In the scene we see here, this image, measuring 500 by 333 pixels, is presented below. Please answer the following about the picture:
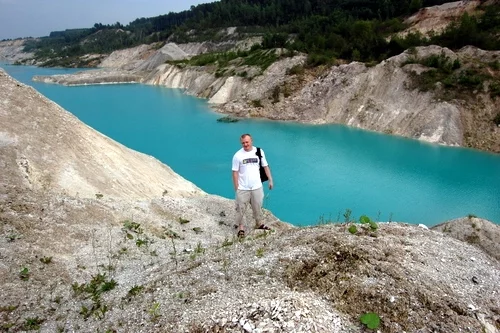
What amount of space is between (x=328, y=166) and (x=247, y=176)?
1379 centimetres

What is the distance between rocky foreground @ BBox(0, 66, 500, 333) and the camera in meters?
4.95

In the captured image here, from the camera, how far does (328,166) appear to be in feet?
71.8

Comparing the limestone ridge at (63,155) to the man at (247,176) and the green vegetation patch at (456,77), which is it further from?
the green vegetation patch at (456,77)

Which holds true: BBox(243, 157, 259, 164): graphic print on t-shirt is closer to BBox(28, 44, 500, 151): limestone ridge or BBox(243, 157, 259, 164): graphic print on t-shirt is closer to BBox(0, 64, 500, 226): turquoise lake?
BBox(0, 64, 500, 226): turquoise lake

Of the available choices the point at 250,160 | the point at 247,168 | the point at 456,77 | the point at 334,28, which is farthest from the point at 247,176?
the point at 334,28

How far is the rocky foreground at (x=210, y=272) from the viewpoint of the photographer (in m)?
4.95

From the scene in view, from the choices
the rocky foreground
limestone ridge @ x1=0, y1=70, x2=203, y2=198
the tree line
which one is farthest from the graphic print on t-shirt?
the tree line

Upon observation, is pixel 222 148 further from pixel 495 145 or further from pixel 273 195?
pixel 495 145

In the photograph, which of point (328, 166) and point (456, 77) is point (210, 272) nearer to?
point (328, 166)

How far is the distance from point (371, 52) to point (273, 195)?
2618 cm

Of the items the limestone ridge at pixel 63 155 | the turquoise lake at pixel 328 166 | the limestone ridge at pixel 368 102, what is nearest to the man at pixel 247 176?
the limestone ridge at pixel 63 155

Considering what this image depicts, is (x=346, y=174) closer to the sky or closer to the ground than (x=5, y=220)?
closer to the ground

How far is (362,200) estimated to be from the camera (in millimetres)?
16891

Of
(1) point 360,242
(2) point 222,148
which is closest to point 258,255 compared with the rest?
(1) point 360,242
